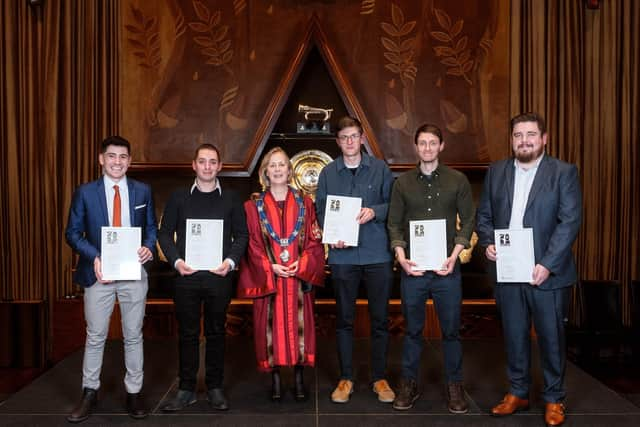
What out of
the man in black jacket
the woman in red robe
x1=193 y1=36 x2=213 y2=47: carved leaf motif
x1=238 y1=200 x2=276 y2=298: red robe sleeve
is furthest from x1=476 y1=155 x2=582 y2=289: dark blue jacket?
x1=193 y1=36 x2=213 y2=47: carved leaf motif

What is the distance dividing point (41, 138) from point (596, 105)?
5373mm

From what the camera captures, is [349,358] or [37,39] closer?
[349,358]

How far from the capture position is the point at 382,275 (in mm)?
3494

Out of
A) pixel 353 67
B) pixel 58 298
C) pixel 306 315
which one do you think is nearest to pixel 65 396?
pixel 306 315

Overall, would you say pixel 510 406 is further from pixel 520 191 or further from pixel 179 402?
pixel 179 402

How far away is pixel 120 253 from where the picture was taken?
10.5 feet

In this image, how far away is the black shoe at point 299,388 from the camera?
349cm

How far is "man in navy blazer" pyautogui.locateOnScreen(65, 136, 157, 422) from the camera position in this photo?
10.6 feet

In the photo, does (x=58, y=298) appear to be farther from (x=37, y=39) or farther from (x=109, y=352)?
(x=37, y=39)

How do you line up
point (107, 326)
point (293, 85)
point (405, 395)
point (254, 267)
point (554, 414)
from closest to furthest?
point (554, 414)
point (107, 326)
point (405, 395)
point (254, 267)
point (293, 85)

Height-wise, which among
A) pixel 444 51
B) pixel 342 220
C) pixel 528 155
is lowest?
pixel 342 220

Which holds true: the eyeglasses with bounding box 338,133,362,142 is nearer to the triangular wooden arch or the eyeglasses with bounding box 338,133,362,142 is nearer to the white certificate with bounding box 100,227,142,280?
the white certificate with bounding box 100,227,142,280

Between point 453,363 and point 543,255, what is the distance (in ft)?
2.68

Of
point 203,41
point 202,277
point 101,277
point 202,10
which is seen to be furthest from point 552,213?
point 202,10
